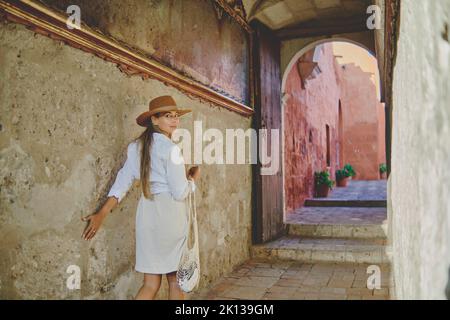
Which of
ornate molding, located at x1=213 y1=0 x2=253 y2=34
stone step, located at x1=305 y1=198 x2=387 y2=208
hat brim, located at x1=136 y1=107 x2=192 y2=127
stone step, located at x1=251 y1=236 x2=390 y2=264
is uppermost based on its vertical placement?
ornate molding, located at x1=213 y1=0 x2=253 y2=34

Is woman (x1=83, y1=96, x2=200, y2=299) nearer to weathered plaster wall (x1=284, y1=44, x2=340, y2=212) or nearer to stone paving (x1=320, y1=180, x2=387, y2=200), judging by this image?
weathered plaster wall (x1=284, y1=44, x2=340, y2=212)

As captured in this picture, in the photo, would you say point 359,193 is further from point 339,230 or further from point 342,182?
point 339,230

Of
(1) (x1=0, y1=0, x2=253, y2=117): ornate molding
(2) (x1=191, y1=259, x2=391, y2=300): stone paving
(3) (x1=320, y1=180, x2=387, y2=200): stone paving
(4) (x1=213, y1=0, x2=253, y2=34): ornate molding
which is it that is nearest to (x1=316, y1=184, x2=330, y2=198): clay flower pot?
(3) (x1=320, y1=180, x2=387, y2=200): stone paving

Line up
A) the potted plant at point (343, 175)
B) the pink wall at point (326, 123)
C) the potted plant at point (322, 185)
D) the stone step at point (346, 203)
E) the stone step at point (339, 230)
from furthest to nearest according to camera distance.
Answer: the potted plant at point (343, 175), the potted plant at point (322, 185), the stone step at point (346, 203), the pink wall at point (326, 123), the stone step at point (339, 230)

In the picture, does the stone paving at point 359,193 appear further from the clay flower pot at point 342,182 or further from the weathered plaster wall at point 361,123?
the weathered plaster wall at point 361,123

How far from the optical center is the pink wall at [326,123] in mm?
8539

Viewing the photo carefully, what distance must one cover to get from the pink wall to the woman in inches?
198

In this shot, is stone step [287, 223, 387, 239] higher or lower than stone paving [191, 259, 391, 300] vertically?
higher

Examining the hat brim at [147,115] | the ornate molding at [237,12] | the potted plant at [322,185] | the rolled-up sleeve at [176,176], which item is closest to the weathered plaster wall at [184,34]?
the ornate molding at [237,12]

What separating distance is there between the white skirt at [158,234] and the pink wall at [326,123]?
201 inches

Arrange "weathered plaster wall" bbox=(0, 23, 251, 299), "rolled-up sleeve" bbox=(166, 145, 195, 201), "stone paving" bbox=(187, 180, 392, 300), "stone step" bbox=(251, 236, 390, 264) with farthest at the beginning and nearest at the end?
"stone step" bbox=(251, 236, 390, 264), "stone paving" bbox=(187, 180, 392, 300), "rolled-up sleeve" bbox=(166, 145, 195, 201), "weathered plaster wall" bbox=(0, 23, 251, 299)

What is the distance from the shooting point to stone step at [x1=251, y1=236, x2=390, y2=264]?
5.09 m

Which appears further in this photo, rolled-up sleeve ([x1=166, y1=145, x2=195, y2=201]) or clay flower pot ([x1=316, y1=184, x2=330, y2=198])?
clay flower pot ([x1=316, y1=184, x2=330, y2=198])

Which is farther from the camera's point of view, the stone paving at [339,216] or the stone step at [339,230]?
the stone paving at [339,216]
